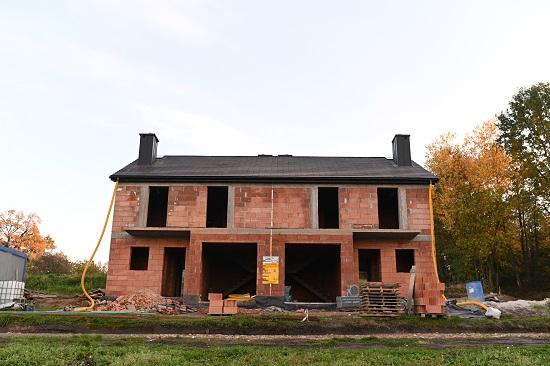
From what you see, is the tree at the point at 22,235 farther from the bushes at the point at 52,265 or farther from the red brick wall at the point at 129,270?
the red brick wall at the point at 129,270

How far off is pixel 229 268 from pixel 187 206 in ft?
23.9

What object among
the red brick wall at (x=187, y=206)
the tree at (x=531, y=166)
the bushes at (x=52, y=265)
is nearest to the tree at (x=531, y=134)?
the tree at (x=531, y=166)

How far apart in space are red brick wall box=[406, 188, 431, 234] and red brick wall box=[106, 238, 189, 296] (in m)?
13.3

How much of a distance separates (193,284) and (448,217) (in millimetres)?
20931

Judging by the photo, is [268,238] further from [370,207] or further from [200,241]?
[370,207]

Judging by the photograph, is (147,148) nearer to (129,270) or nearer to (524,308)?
(129,270)

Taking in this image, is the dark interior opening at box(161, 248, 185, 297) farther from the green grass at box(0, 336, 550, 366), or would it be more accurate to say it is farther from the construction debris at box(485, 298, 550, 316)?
the construction debris at box(485, 298, 550, 316)

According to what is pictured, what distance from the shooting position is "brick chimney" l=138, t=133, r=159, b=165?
2800 centimetres

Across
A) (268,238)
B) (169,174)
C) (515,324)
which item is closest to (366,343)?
(515,324)

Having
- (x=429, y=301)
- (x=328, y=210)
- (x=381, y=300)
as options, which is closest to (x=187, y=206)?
(x=328, y=210)

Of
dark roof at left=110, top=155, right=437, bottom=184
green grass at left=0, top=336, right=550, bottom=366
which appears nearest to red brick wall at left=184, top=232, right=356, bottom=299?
dark roof at left=110, top=155, right=437, bottom=184

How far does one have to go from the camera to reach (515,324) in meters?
17.8

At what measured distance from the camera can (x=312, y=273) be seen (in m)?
30.8

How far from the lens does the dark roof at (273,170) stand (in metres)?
25.0
